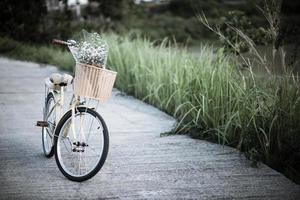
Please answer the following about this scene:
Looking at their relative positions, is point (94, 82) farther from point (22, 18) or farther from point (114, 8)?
point (114, 8)

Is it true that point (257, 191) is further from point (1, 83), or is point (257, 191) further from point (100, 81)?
point (1, 83)

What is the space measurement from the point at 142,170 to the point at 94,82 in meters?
1.24

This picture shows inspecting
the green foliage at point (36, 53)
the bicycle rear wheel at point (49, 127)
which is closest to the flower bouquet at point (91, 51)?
the bicycle rear wheel at point (49, 127)

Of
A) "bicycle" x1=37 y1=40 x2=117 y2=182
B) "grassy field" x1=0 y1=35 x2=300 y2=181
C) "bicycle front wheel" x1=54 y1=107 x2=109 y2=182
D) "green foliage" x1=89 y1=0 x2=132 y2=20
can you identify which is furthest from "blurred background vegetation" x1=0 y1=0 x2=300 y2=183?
"green foliage" x1=89 y1=0 x2=132 y2=20

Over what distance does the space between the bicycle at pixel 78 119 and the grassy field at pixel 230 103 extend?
5.17 ft

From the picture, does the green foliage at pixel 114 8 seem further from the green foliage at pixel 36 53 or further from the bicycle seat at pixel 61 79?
the bicycle seat at pixel 61 79

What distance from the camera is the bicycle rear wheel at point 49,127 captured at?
568cm

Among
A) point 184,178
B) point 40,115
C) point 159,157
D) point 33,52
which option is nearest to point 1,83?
point 40,115

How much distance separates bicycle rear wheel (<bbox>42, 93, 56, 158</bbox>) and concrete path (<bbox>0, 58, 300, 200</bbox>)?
4.2 inches

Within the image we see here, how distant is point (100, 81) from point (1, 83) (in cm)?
682

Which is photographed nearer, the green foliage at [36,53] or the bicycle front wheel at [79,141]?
the bicycle front wheel at [79,141]

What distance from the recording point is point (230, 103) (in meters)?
6.73

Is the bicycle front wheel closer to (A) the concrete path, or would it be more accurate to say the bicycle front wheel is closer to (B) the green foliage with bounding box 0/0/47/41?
(A) the concrete path

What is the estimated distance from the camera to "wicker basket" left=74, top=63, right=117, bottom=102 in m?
4.65
